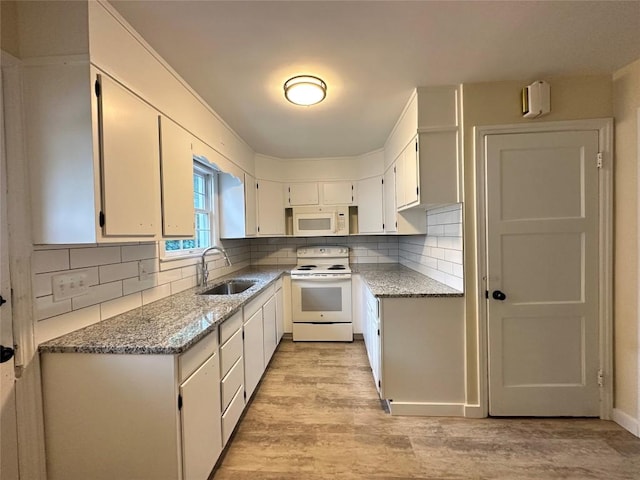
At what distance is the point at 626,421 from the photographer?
6.06 ft

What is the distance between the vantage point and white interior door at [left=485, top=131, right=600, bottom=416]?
1.94 metres

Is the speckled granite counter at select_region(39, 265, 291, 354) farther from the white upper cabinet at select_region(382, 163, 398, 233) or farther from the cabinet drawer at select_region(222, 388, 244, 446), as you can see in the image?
the white upper cabinet at select_region(382, 163, 398, 233)

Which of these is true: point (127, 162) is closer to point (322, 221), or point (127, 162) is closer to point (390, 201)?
point (390, 201)

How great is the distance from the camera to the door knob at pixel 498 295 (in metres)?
1.98

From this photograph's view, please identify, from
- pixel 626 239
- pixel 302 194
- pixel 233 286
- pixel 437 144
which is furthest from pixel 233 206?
pixel 626 239

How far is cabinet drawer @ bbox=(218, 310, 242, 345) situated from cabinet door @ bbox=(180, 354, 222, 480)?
0.13 metres

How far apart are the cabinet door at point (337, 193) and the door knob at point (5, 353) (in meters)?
3.13

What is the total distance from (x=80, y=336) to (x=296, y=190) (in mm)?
2887

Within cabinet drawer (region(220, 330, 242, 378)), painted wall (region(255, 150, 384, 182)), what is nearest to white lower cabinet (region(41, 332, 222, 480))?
cabinet drawer (region(220, 330, 242, 378))

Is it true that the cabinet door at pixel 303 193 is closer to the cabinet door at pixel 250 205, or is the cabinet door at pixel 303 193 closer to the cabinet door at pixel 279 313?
the cabinet door at pixel 250 205

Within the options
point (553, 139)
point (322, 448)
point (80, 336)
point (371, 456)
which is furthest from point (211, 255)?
point (553, 139)

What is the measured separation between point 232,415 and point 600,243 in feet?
9.00

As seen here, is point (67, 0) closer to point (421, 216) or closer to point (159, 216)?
point (159, 216)

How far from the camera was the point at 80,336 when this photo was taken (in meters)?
1.29
